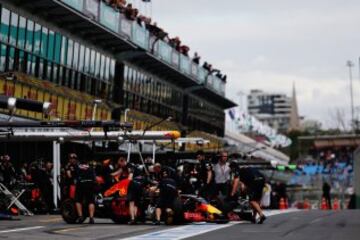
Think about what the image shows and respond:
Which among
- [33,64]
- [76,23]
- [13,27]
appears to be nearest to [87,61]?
[76,23]

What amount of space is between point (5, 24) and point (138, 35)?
1286cm

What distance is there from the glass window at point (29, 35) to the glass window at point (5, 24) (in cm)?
150

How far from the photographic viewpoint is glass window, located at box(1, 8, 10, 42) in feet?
86.7

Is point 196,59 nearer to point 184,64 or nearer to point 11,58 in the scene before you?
point 184,64

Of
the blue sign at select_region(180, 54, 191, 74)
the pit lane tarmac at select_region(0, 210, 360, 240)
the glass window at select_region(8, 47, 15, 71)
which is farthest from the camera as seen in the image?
the blue sign at select_region(180, 54, 191, 74)

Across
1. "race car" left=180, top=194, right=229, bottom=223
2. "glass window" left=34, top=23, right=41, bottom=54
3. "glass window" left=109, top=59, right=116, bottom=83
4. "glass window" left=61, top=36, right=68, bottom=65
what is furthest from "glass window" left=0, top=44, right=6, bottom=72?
"glass window" left=109, top=59, right=116, bottom=83

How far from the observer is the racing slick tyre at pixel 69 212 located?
18.4 meters

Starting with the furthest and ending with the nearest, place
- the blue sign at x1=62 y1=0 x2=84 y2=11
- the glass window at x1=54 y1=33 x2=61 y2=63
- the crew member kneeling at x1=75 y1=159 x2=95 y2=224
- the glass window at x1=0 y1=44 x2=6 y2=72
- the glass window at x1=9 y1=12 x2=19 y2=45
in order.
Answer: the glass window at x1=54 y1=33 x2=61 y2=63 → the blue sign at x1=62 y1=0 x2=84 y2=11 → the glass window at x1=9 y1=12 x2=19 y2=45 → the glass window at x1=0 y1=44 x2=6 y2=72 → the crew member kneeling at x1=75 y1=159 x2=95 y2=224

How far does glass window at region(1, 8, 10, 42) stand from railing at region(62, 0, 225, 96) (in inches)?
121

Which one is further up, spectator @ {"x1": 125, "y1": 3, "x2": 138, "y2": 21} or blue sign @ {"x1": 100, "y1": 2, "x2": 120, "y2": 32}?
spectator @ {"x1": 125, "y1": 3, "x2": 138, "y2": 21}

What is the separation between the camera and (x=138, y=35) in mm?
38781

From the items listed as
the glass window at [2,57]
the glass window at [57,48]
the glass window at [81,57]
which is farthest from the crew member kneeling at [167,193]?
the glass window at [81,57]

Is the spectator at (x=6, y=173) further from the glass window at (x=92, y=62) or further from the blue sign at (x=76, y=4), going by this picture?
the glass window at (x=92, y=62)

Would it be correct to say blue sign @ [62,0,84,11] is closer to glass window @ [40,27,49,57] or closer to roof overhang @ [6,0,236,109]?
roof overhang @ [6,0,236,109]
